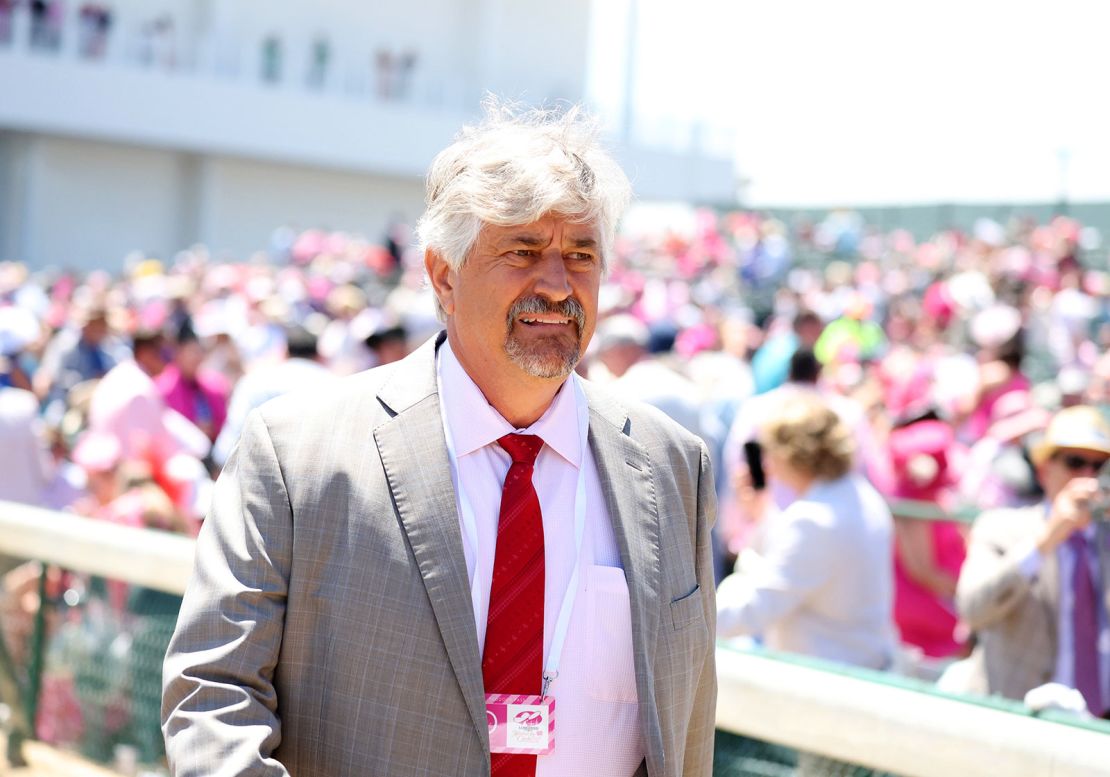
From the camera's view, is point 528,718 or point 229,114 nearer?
point 528,718

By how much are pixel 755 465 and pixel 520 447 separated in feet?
11.0

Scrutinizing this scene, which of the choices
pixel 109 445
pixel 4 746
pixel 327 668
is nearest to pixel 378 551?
pixel 327 668

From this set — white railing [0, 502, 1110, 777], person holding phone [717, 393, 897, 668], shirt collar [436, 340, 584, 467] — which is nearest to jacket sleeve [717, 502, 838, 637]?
person holding phone [717, 393, 897, 668]

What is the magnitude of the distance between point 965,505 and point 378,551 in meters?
5.06

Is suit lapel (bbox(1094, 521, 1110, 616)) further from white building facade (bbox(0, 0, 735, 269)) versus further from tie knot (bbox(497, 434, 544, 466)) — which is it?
white building facade (bbox(0, 0, 735, 269))

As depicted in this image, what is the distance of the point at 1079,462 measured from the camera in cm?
464

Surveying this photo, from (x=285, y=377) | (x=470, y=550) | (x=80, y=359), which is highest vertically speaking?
(x=470, y=550)

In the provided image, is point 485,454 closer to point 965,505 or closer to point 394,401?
point 394,401

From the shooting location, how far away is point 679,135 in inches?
1754

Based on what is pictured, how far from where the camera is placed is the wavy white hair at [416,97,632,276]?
2.28 meters

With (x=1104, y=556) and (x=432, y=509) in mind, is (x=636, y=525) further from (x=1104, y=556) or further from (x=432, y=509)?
(x=1104, y=556)

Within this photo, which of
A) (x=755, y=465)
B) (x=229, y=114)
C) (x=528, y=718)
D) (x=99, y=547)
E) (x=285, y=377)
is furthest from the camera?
(x=229, y=114)

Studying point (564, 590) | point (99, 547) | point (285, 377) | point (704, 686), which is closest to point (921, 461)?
point (285, 377)

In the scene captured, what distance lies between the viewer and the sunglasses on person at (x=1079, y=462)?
462cm
